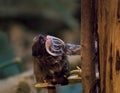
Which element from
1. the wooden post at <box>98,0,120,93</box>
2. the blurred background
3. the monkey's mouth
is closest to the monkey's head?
the monkey's mouth

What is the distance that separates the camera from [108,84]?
103 centimetres

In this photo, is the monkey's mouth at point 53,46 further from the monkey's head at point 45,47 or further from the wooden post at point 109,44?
the wooden post at point 109,44

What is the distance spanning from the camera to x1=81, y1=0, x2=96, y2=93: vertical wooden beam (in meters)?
1.04

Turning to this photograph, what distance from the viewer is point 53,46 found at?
3.58 ft

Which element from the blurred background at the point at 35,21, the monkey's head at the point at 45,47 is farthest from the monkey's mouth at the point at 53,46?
the blurred background at the point at 35,21

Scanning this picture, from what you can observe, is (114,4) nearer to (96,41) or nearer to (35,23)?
(96,41)

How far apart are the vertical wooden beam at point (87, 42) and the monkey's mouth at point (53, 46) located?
64 millimetres

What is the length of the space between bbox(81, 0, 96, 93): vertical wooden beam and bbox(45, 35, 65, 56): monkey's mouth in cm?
6

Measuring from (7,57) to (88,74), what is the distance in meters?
1.42

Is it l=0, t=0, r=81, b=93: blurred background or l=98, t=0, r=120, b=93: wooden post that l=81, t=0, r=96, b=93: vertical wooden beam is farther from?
l=0, t=0, r=81, b=93: blurred background

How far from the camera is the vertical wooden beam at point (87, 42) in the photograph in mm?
1040

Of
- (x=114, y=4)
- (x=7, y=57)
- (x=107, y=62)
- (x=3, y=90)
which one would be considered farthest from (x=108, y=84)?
(x=7, y=57)

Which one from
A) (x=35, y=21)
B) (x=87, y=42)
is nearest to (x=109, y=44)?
(x=87, y=42)

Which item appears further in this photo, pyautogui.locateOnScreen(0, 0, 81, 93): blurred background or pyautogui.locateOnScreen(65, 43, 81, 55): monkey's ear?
pyautogui.locateOnScreen(0, 0, 81, 93): blurred background
